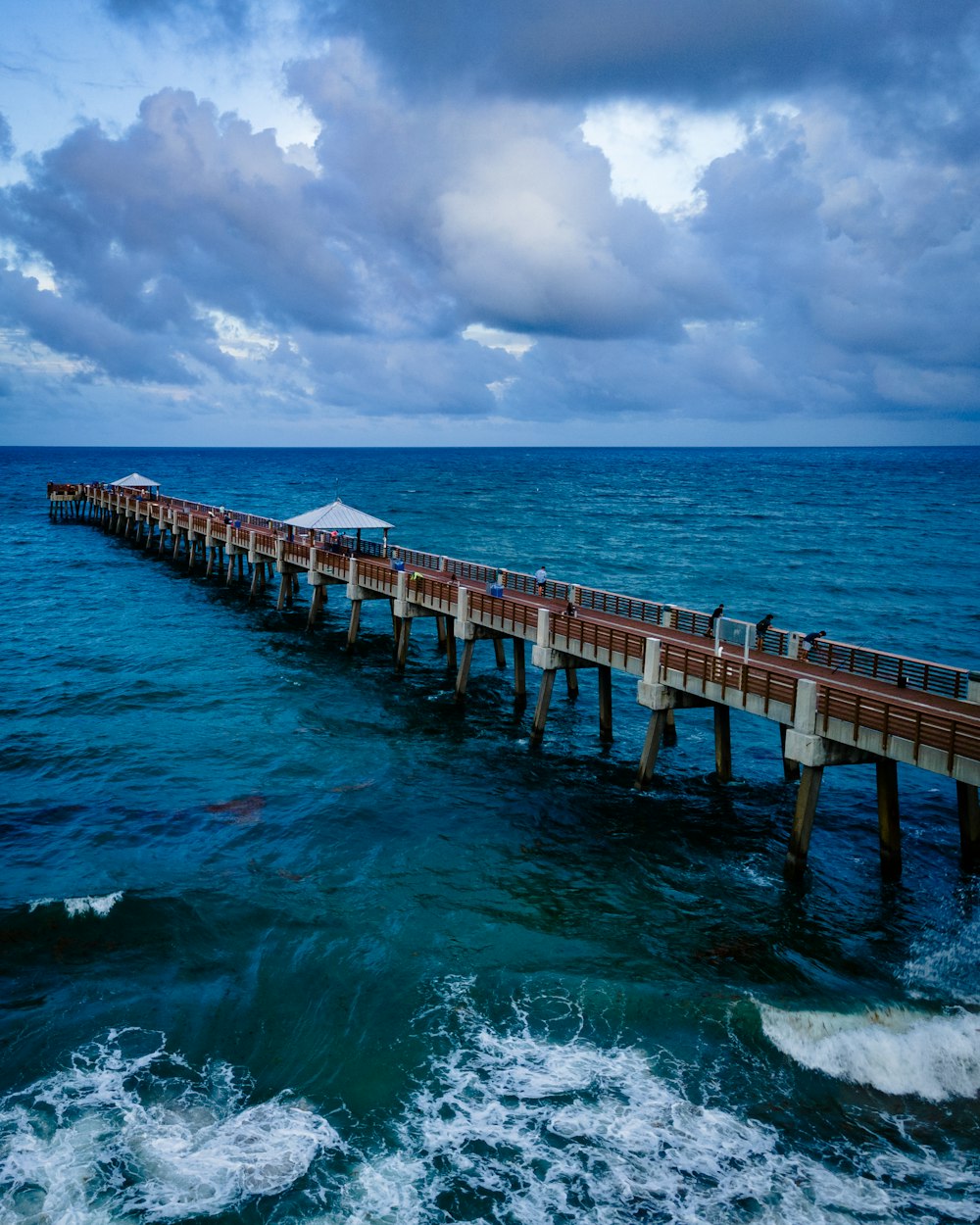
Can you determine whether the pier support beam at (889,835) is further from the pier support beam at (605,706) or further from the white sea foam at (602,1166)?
the pier support beam at (605,706)

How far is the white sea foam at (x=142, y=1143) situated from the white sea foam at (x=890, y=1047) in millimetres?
7728

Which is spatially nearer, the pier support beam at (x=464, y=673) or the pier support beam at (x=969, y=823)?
the pier support beam at (x=969, y=823)

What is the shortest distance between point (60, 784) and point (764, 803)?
20088mm

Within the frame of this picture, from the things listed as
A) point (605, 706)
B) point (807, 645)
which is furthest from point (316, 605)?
point (807, 645)

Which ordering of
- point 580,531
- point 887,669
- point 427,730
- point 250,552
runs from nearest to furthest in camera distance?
point 887,669 → point 427,730 → point 250,552 → point 580,531

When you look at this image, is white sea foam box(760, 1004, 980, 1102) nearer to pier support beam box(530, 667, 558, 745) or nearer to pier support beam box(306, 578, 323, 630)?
pier support beam box(530, 667, 558, 745)

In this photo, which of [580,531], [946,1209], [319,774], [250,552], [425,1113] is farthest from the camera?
[580,531]

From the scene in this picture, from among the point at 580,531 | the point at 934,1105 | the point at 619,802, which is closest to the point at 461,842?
the point at 619,802

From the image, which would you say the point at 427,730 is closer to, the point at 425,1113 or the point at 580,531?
the point at 425,1113

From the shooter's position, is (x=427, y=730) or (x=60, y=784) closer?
(x=60, y=784)

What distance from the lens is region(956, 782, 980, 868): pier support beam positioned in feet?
64.5

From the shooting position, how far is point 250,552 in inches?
1961

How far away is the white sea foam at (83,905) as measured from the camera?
59.8ft

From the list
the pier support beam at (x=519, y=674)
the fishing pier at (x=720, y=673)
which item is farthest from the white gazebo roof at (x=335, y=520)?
the pier support beam at (x=519, y=674)
